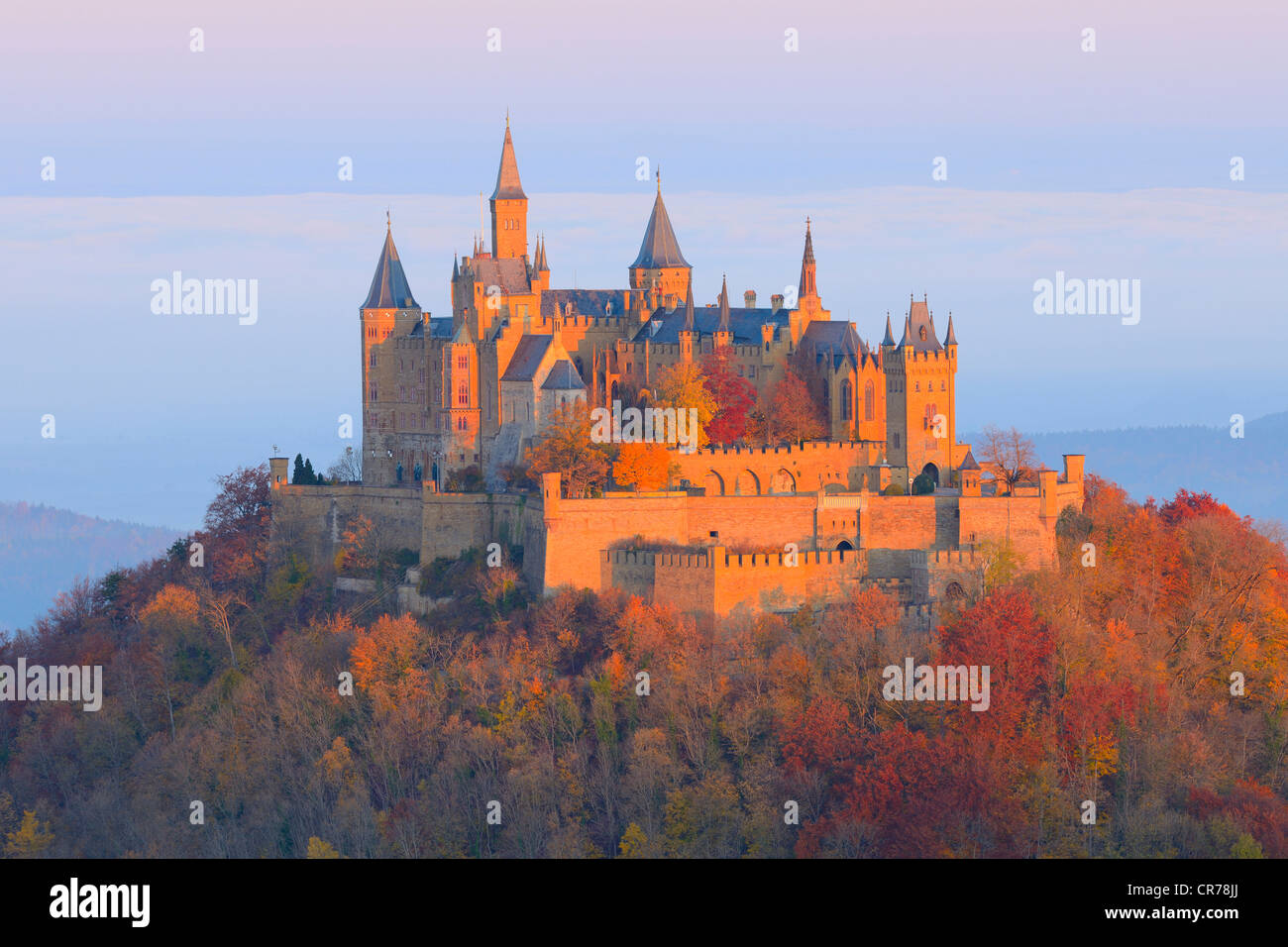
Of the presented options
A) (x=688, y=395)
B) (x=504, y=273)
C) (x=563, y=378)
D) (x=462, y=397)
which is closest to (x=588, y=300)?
(x=504, y=273)

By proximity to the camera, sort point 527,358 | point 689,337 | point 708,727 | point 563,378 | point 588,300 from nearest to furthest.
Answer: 1. point 708,727
2. point 563,378
3. point 527,358
4. point 689,337
5. point 588,300

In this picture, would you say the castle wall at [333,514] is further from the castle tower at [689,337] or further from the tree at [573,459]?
the castle tower at [689,337]

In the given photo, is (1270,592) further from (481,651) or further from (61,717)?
(61,717)

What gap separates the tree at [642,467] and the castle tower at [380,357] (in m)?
13.4

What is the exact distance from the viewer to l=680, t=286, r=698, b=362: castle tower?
7769 centimetres

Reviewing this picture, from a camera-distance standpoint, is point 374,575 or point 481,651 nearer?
point 481,651

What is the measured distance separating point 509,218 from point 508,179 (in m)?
1.68

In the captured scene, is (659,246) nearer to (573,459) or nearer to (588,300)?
(588,300)

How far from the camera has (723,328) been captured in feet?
256

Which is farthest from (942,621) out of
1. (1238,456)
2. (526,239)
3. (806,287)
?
(1238,456)

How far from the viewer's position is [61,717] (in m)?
70.9

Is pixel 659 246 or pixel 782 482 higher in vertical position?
pixel 659 246

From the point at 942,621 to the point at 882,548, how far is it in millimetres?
3964

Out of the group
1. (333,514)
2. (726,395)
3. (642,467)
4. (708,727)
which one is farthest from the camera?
(333,514)
